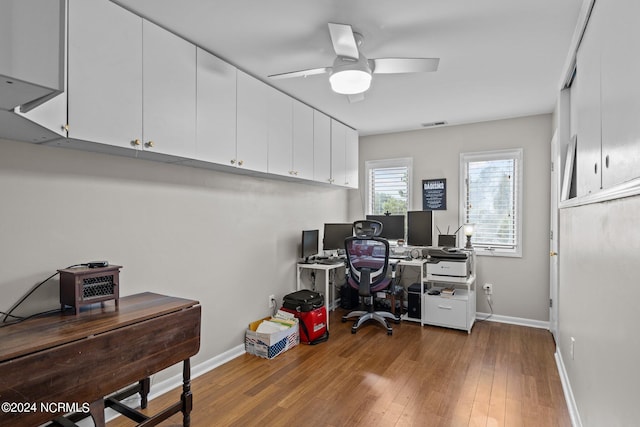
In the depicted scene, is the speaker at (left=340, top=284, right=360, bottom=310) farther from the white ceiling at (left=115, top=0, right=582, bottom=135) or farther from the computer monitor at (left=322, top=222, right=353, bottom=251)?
the white ceiling at (left=115, top=0, right=582, bottom=135)

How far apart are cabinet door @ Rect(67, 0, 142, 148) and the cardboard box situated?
1.99 metres

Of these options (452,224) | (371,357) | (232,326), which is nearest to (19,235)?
(232,326)

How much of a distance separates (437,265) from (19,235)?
3.75 meters

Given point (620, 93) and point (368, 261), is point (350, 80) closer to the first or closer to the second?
point (620, 93)

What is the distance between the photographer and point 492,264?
4.36 meters

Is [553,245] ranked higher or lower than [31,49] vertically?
lower

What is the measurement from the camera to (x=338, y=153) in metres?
4.47

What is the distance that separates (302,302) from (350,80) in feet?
7.11

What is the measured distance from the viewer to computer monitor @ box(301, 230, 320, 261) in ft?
13.4

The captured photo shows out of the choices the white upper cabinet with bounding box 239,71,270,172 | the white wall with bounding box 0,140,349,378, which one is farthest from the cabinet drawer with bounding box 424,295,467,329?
the white upper cabinet with bounding box 239,71,270,172

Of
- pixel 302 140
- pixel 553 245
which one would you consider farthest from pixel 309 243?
pixel 553 245

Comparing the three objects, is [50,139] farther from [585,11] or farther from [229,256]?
[585,11]

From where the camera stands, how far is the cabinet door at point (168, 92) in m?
2.17

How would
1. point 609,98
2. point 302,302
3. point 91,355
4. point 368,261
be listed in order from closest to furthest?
1. point 609,98
2. point 91,355
3. point 302,302
4. point 368,261
